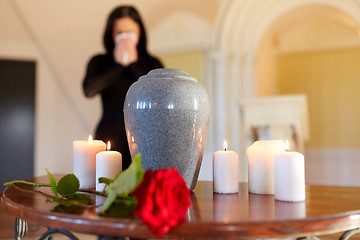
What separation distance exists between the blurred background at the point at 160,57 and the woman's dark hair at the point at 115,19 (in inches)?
56.2

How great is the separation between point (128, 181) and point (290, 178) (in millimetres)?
307

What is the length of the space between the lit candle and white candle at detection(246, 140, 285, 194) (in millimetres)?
81

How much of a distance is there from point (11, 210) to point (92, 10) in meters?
2.59

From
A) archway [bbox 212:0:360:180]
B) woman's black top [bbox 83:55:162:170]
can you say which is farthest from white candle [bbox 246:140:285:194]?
archway [bbox 212:0:360:180]

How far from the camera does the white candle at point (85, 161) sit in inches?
32.0

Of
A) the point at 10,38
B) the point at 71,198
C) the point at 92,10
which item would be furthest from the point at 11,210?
the point at 10,38

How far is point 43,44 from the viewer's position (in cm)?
315

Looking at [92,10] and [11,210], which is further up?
[92,10]

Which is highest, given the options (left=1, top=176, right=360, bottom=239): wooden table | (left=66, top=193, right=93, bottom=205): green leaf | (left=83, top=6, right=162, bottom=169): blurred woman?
(left=83, top=6, right=162, bottom=169): blurred woman

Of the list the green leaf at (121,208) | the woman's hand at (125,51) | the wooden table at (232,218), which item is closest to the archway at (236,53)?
the woman's hand at (125,51)

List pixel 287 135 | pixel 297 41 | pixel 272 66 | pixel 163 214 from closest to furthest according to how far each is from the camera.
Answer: pixel 163 214 < pixel 287 135 < pixel 272 66 < pixel 297 41

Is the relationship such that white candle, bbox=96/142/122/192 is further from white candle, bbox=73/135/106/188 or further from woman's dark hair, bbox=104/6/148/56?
woman's dark hair, bbox=104/6/148/56

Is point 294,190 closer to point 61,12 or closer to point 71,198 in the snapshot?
point 71,198

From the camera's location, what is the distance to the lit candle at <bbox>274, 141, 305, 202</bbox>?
2.09 feet
